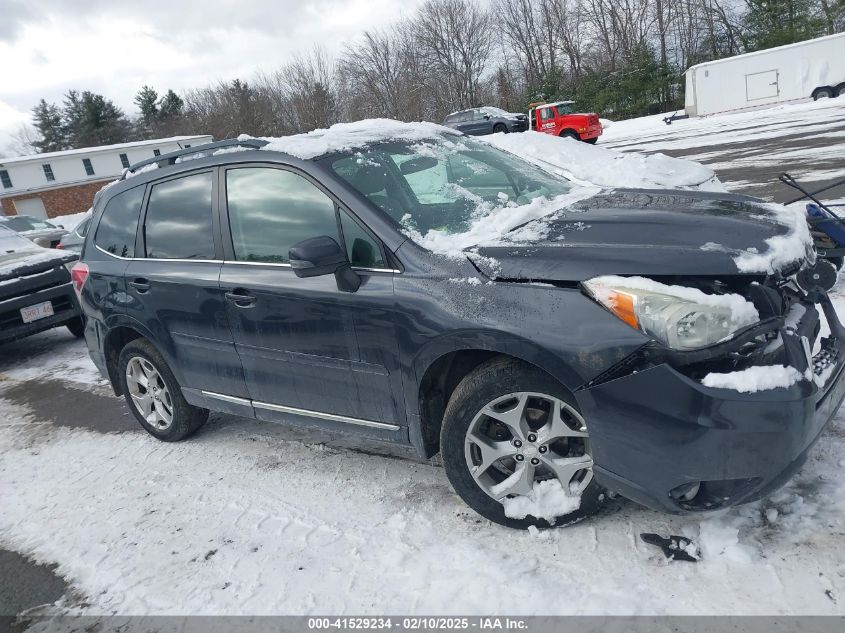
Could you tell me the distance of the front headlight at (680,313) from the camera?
2.25 meters

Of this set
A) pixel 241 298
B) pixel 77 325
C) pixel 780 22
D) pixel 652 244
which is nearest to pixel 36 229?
pixel 77 325

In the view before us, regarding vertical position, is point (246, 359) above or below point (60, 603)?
above

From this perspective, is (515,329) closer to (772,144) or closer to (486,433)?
(486,433)

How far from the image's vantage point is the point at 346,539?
2963 millimetres

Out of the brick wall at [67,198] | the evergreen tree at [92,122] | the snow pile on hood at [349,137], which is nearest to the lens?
the snow pile on hood at [349,137]

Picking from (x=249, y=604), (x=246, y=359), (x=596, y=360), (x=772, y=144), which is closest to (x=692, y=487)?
(x=596, y=360)

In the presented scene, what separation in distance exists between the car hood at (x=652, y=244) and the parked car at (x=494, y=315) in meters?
0.01

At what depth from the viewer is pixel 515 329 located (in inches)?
97.7

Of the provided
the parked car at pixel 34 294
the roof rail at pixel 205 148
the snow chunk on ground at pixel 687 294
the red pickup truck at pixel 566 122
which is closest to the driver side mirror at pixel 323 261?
the roof rail at pixel 205 148

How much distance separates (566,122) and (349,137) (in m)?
25.2

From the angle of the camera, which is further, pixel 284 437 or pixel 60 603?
pixel 284 437

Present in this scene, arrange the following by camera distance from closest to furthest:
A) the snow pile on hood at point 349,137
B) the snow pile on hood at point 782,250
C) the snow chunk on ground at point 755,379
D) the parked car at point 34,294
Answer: the snow chunk on ground at point 755,379 < the snow pile on hood at point 782,250 < the snow pile on hood at point 349,137 < the parked car at point 34,294

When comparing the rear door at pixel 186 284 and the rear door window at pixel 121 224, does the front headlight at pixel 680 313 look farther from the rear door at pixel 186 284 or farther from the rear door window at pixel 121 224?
the rear door window at pixel 121 224

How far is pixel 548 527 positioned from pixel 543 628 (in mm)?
553
